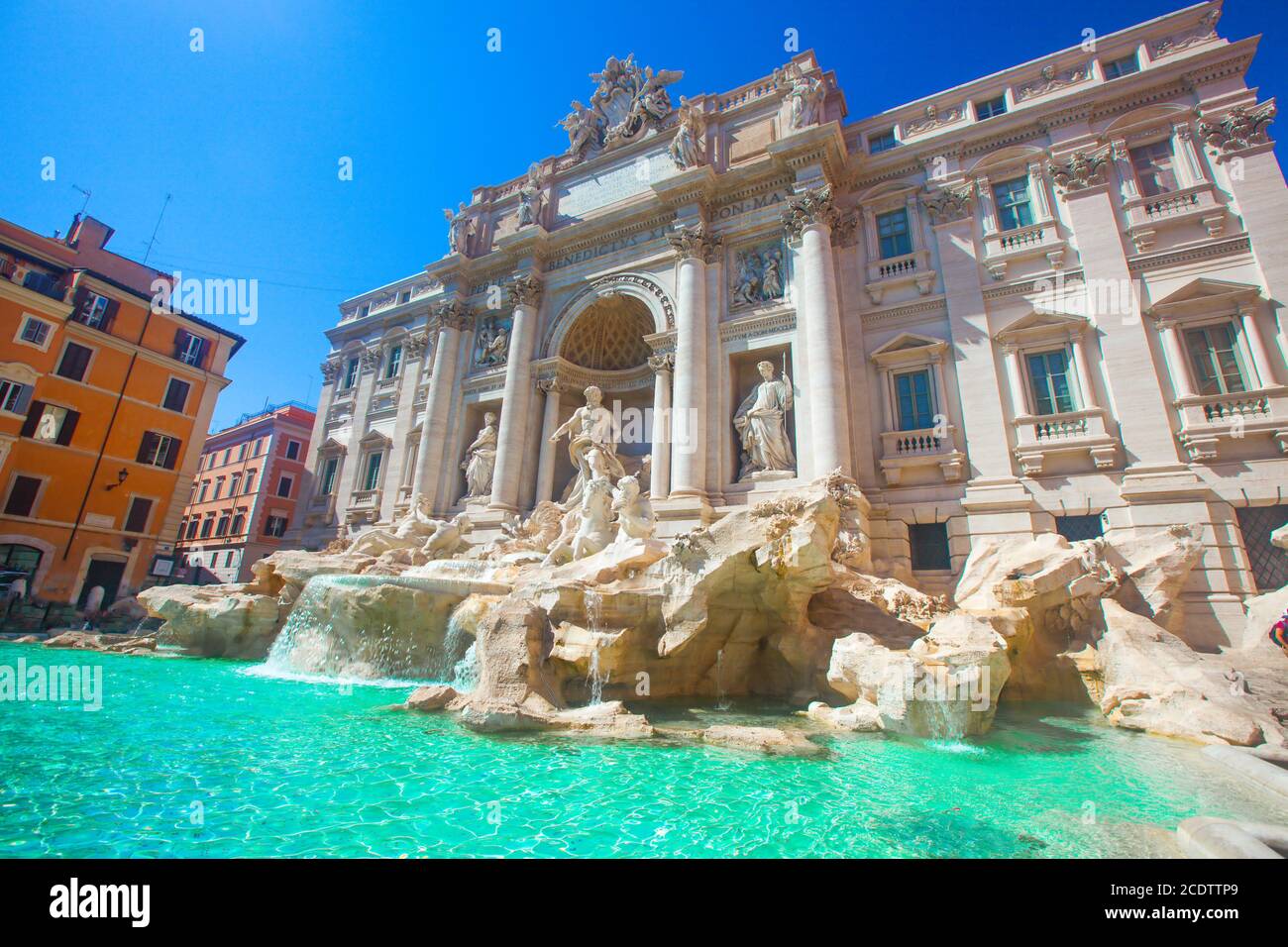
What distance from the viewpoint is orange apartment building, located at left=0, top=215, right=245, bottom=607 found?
1853 centimetres

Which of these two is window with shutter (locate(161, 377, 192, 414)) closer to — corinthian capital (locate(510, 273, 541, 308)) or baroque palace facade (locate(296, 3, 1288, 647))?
baroque palace facade (locate(296, 3, 1288, 647))

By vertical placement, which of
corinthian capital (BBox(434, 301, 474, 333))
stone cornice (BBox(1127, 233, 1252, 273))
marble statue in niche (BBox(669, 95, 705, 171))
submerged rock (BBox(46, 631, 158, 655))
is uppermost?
marble statue in niche (BBox(669, 95, 705, 171))

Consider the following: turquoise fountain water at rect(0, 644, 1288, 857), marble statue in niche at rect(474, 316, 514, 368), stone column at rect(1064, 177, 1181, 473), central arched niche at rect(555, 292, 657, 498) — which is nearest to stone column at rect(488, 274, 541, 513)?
marble statue in niche at rect(474, 316, 514, 368)

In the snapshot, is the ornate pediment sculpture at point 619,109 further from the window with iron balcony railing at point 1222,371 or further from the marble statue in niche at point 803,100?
the window with iron balcony railing at point 1222,371

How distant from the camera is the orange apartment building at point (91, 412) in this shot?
18531mm

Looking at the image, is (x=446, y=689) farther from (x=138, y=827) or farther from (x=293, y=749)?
(x=138, y=827)

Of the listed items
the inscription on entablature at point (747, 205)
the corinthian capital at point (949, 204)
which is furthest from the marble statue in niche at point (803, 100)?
the corinthian capital at point (949, 204)

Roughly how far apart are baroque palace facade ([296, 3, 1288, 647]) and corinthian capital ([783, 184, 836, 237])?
0.22ft

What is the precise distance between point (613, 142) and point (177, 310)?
19.3m

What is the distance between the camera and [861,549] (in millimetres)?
11766

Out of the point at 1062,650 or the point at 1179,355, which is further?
the point at 1179,355

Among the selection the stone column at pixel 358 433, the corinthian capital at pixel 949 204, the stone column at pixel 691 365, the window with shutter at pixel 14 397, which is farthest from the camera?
the stone column at pixel 358 433

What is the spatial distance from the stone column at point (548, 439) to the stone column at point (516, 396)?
619 mm

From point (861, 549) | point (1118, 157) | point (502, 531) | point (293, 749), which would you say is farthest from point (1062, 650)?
point (502, 531)
